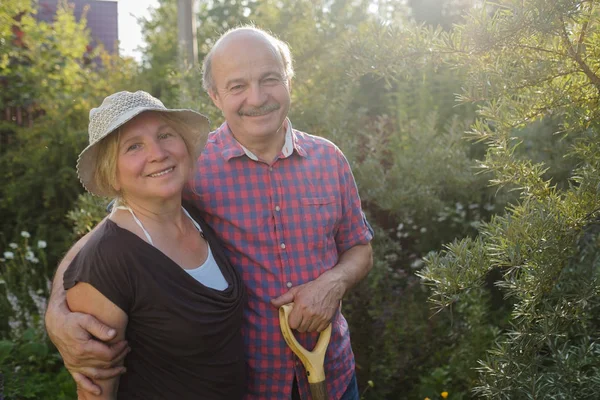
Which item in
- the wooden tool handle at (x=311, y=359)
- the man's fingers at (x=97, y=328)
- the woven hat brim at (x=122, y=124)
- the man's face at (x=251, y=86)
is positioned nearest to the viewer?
the man's fingers at (x=97, y=328)

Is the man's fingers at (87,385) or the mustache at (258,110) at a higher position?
the mustache at (258,110)

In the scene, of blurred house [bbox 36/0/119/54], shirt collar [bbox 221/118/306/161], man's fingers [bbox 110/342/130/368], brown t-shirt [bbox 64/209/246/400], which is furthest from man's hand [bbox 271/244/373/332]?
blurred house [bbox 36/0/119/54]

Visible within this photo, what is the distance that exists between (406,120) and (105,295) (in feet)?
10.9

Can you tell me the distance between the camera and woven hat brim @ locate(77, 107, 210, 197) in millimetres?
1977

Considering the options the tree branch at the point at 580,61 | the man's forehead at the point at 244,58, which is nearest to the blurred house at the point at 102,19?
the man's forehead at the point at 244,58

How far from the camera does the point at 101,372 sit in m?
1.92

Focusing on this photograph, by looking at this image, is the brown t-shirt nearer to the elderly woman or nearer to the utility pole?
the elderly woman

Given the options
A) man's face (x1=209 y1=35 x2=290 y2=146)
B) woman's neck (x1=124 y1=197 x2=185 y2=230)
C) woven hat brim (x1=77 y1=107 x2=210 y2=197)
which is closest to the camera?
woven hat brim (x1=77 y1=107 x2=210 y2=197)

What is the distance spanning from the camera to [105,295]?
1.88 meters

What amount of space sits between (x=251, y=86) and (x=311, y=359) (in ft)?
3.08

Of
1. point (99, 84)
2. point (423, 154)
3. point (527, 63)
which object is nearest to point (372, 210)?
point (423, 154)

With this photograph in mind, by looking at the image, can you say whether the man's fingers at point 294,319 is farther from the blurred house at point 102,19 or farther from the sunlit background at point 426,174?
the blurred house at point 102,19

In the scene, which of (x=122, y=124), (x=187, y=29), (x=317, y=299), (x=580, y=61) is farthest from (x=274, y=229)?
(x=187, y=29)

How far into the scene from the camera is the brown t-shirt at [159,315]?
191 cm
